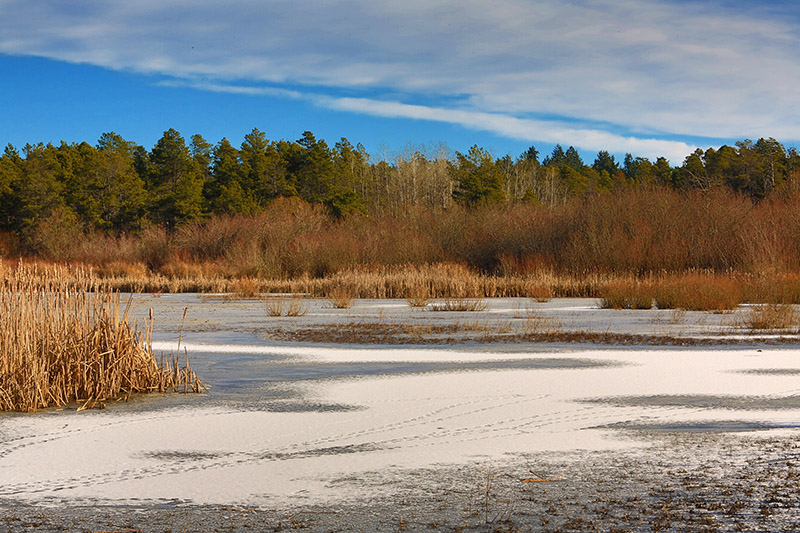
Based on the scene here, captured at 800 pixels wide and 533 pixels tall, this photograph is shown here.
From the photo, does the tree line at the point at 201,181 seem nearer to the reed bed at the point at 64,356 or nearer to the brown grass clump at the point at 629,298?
the brown grass clump at the point at 629,298

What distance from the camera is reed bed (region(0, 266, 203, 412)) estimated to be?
692cm

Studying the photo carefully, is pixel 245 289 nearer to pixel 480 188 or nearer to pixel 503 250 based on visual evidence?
pixel 503 250

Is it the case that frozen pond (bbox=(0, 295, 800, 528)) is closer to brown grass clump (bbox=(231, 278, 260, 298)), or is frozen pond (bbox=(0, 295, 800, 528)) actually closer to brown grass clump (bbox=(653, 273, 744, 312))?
brown grass clump (bbox=(653, 273, 744, 312))

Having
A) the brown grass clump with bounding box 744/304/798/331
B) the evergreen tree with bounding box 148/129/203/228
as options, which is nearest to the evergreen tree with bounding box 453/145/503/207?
the evergreen tree with bounding box 148/129/203/228

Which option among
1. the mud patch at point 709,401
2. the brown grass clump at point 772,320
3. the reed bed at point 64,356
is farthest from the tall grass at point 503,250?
the reed bed at point 64,356

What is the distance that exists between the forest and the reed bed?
18977 millimetres

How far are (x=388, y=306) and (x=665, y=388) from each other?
11746mm

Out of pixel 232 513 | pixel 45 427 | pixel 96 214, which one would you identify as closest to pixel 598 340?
pixel 45 427

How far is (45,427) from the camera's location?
6.05 m

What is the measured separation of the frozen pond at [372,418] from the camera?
4.59 m

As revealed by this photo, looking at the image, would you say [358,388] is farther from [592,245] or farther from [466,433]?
[592,245]

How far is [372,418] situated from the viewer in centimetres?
630

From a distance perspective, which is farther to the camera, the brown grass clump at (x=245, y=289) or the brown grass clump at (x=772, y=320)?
the brown grass clump at (x=245, y=289)

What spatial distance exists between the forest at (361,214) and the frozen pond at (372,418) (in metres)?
15.3
